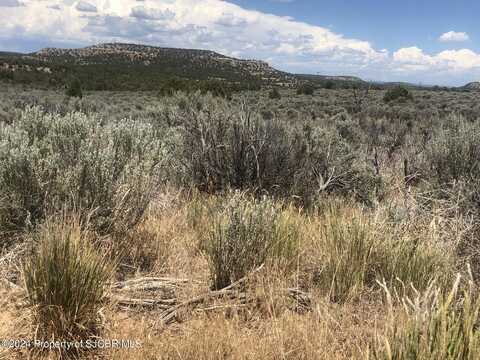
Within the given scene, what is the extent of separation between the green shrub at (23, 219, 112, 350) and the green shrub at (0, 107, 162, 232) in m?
0.75

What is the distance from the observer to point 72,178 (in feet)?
13.1

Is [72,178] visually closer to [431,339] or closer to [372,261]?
[372,261]

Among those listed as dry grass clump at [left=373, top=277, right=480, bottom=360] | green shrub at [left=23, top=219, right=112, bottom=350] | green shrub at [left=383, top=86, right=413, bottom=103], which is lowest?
green shrub at [left=23, top=219, right=112, bottom=350]

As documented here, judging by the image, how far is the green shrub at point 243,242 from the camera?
3457 millimetres

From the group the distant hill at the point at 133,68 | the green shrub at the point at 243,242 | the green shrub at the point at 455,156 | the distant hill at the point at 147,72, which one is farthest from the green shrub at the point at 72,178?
the distant hill at the point at 133,68

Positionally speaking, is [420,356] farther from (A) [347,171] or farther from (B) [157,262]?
(A) [347,171]

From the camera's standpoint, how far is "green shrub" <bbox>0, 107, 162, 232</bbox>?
3.86 m

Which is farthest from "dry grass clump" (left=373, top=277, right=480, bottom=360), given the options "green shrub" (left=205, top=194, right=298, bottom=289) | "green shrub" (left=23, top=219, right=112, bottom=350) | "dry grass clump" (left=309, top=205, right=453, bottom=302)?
"green shrub" (left=23, top=219, right=112, bottom=350)

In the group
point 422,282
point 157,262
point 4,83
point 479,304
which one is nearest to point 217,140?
point 157,262

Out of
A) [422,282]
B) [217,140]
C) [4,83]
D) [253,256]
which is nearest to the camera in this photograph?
[422,282]

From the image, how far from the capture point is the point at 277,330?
2.67 m

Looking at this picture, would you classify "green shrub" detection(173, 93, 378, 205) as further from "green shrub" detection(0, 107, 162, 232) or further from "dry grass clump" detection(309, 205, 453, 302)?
"dry grass clump" detection(309, 205, 453, 302)

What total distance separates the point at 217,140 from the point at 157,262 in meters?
3.07

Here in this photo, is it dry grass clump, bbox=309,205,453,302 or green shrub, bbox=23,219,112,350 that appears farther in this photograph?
dry grass clump, bbox=309,205,453,302
